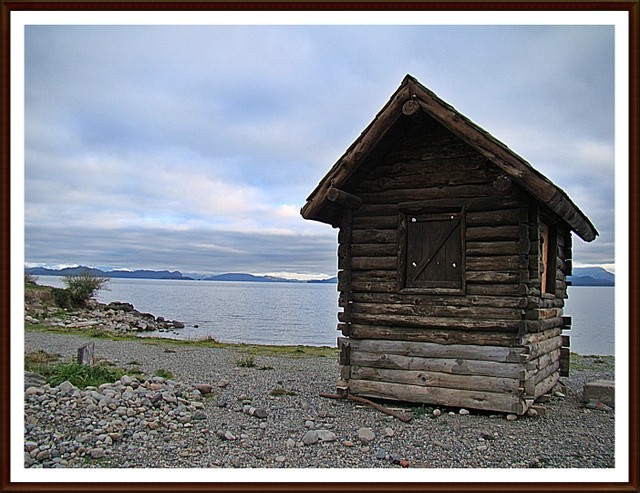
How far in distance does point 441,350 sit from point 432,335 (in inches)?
11.7

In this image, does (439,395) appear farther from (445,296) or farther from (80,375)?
(80,375)

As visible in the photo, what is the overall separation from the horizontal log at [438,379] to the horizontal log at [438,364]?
0.07 m

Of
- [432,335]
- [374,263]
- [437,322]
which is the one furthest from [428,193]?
[432,335]

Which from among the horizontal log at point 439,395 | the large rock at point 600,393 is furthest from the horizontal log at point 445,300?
the large rock at point 600,393

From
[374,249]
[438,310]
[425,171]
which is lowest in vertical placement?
[438,310]

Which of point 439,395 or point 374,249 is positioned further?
A: point 374,249

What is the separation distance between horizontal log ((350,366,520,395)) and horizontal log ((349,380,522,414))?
70 mm

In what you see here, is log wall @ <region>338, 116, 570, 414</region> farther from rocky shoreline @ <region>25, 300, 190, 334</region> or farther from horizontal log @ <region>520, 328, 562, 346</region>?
rocky shoreline @ <region>25, 300, 190, 334</region>

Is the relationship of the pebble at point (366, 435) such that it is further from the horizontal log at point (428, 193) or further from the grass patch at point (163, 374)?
the grass patch at point (163, 374)

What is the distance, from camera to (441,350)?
9859 mm

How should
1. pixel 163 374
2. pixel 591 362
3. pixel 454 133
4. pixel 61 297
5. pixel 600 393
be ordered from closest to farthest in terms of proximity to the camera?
pixel 454 133 → pixel 600 393 → pixel 163 374 → pixel 591 362 → pixel 61 297

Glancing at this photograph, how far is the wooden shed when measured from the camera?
30.6 feet

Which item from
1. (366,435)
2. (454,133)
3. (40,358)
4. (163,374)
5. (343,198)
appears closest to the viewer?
(366,435)

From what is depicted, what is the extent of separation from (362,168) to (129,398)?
5738mm
